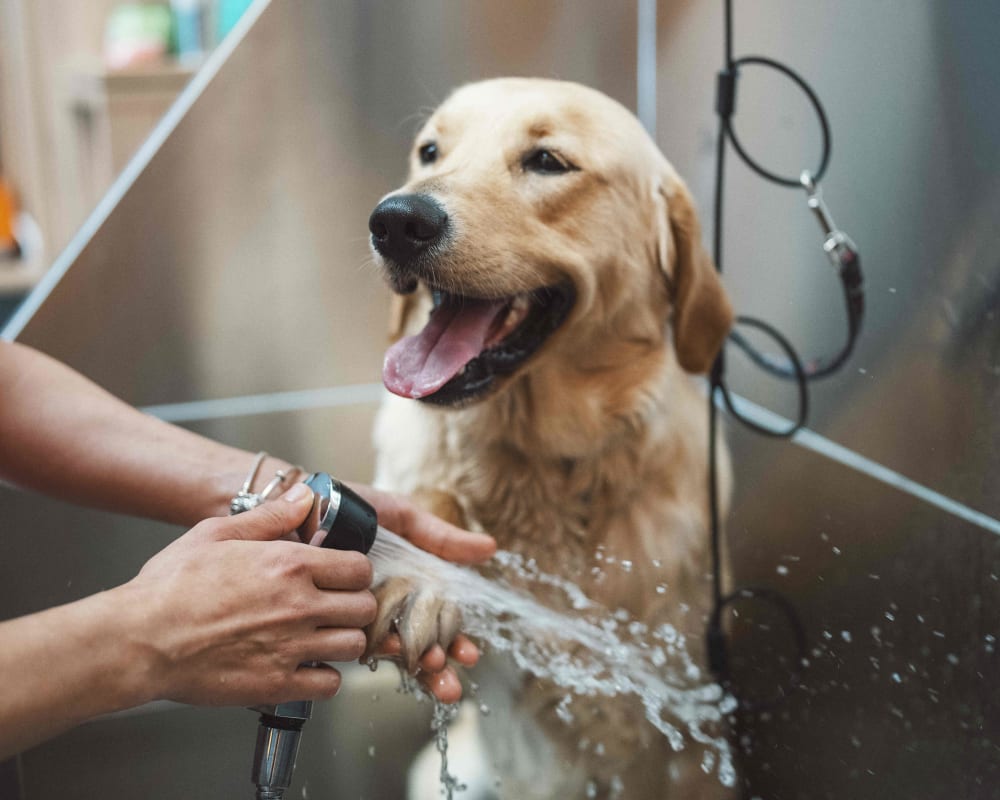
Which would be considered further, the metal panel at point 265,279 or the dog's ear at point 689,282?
the dog's ear at point 689,282

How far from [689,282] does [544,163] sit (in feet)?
0.79

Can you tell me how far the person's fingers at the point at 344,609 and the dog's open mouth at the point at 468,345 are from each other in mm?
260

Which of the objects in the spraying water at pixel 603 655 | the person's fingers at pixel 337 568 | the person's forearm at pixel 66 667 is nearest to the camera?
the person's forearm at pixel 66 667

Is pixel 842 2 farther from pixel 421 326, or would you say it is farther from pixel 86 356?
pixel 86 356

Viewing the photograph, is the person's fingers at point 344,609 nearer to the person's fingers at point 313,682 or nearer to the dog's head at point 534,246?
the person's fingers at point 313,682

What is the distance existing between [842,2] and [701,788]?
85 centimetres

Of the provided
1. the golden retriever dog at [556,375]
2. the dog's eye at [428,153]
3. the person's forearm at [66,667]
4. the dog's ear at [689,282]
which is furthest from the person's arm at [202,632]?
the dog's ear at [689,282]

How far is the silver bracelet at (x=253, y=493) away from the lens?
2.83ft

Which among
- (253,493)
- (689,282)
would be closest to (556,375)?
(689,282)

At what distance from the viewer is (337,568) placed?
0.73 metres

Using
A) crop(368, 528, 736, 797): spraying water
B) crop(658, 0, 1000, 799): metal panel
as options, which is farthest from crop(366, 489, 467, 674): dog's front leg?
crop(658, 0, 1000, 799): metal panel

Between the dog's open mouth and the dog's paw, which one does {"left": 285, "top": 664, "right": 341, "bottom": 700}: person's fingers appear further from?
the dog's open mouth

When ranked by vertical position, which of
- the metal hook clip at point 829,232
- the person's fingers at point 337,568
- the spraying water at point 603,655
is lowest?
the spraying water at point 603,655

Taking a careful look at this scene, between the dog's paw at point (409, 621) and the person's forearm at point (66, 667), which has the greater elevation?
the person's forearm at point (66, 667)
